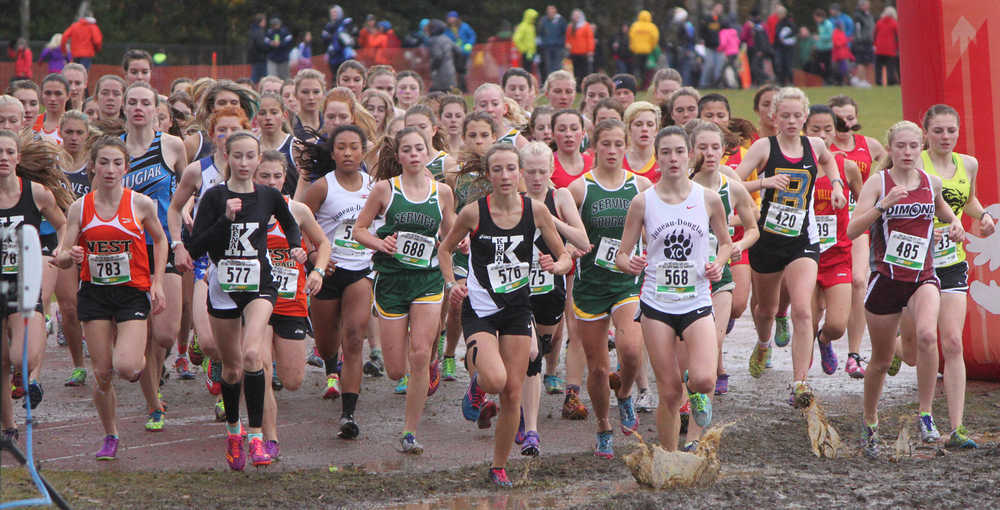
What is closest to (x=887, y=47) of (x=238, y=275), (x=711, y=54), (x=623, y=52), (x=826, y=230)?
(x=711, y=54)

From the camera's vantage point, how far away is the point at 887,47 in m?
29.7

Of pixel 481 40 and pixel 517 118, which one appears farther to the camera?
pixel 481 40

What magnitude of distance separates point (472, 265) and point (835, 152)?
4.10 m

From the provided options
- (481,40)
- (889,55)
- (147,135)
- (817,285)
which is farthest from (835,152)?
(481,40)

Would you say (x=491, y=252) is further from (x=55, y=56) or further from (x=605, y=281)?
(x=55, y=56)

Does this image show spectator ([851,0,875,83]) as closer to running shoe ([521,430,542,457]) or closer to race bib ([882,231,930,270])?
race bib ([882,231,930,270])

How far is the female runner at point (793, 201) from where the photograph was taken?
930 cm

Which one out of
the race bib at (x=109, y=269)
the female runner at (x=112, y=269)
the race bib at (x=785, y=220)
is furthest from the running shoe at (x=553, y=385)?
the race bib at (x=109, y=269)

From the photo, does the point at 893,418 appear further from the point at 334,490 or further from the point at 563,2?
the point at 563,2

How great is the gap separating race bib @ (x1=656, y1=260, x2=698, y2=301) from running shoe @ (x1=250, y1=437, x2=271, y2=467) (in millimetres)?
2377

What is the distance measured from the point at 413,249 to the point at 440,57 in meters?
21.5

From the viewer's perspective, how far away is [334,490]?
7086 mm

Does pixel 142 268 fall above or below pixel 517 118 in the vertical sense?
below

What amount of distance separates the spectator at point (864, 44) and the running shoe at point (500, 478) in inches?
1036
